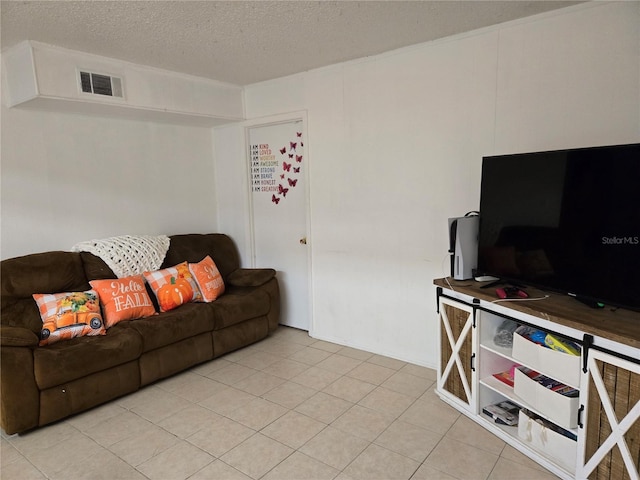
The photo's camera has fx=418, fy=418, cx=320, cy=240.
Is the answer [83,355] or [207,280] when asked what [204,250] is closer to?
[207,280]

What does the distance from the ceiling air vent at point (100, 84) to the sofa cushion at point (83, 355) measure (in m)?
1.74

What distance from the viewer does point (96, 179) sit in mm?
3584

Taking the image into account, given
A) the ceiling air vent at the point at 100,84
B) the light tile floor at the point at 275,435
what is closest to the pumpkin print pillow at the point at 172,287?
the light tile floor at the point at 275,435

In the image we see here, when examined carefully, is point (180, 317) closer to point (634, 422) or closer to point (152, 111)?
point (152, 111)

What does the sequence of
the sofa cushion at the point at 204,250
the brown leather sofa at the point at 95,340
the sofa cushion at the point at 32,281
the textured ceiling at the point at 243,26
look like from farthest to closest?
the sofa cushion at the point at 204,250 → the sofa cushion at the point at 32,281 → the brown leather sofa at the point at 95,340 → the textured ceiling at the point at 243,26

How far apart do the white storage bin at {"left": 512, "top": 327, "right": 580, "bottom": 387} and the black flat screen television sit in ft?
1.01

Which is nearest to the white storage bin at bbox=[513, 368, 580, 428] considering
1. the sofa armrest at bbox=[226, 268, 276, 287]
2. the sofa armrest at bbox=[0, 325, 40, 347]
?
the sofa armrest at bbox=[226, 268, 276, 287]

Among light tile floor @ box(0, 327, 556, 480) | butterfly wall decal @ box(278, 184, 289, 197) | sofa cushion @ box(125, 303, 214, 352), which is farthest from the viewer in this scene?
butterfly wall decal @ box(278, 184, 289, 197)

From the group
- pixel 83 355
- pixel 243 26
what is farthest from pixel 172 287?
pixel 243 26

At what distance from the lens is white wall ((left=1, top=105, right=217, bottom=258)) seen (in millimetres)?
3139

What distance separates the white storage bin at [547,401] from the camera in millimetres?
1921

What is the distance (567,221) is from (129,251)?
10.3 ft

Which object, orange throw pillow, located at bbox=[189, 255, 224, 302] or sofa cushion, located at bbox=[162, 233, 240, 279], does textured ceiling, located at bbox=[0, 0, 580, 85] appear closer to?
sofa cushion, located at bbox=[162, 233, 240, 279]

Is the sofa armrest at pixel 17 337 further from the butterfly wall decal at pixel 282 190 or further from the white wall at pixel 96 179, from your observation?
the butterfly wall decal at pixel 282 190
